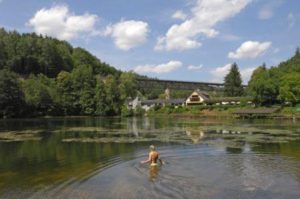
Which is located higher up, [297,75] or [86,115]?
[297,75]

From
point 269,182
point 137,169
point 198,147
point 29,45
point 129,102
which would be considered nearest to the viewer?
point 269,182

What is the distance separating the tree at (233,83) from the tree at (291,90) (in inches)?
1654

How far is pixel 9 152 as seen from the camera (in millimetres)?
37156

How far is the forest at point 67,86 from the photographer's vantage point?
123 m

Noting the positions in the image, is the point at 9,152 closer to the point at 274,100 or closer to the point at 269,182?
the point at 269,182

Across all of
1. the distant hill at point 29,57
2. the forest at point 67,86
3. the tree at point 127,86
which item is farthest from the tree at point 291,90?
the distant hill at point 29,57

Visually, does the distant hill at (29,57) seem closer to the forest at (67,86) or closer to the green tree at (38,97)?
the forest at (67,86)

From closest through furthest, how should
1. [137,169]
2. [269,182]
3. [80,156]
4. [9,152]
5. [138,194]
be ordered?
1. [138,194]
2. [269,182]
3. [137,169]
4. [80,156]
5. [9,152]

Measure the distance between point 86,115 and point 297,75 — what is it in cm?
7407

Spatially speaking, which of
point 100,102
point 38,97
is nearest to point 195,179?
point 38,97

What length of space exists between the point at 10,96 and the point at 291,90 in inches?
3379

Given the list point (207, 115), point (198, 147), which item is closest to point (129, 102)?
point (207, 115)

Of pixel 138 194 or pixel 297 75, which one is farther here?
pixel 297 75

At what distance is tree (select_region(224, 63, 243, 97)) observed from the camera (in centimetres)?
16118
